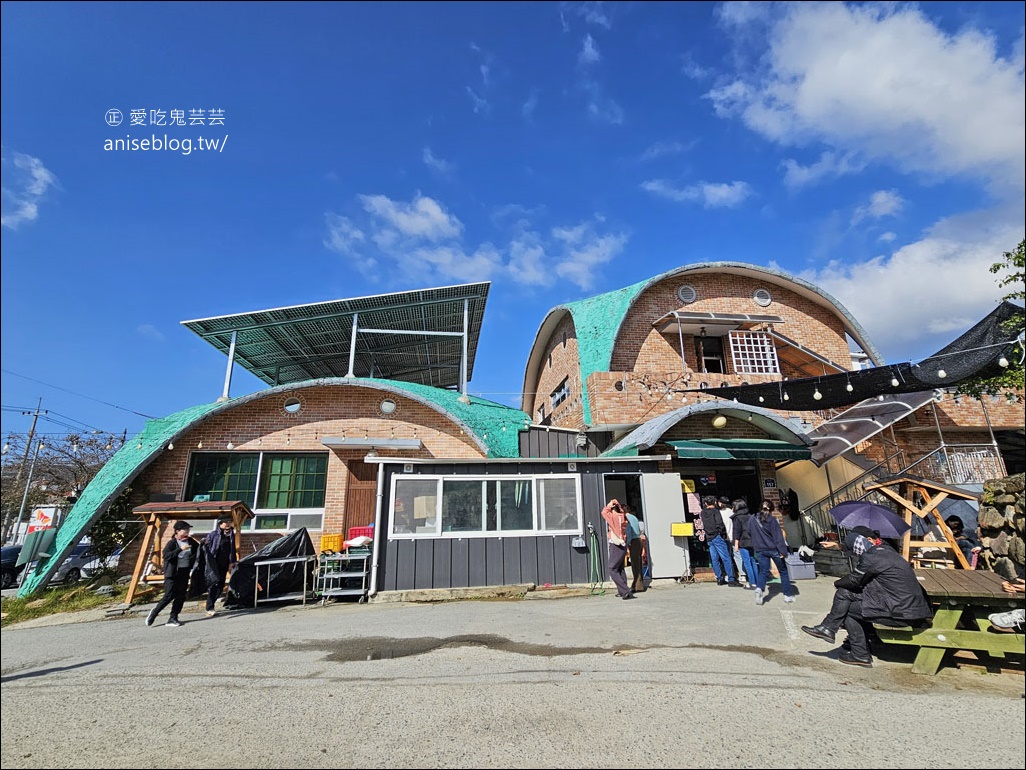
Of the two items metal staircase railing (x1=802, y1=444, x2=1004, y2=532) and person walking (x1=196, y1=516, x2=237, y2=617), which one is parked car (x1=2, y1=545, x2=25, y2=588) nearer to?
person walking (x1=196, y1=516, x2=237, y2=617)

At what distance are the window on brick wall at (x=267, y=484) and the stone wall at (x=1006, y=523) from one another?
12.2 m

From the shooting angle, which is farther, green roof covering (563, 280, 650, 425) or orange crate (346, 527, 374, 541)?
green roof covering (563, 280, 650, 425)

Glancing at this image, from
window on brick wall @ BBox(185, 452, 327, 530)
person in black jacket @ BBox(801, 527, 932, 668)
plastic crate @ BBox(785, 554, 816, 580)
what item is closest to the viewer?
person in black jacket @ BBox(801, 527, 932, 668)

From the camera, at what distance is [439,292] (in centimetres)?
1412

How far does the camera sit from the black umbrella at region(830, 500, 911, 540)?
743 centimetres

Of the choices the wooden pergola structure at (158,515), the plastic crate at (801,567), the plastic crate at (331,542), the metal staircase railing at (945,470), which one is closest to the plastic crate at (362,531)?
the plastic crate at (331,542)

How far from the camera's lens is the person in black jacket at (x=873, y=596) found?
4.62 meters

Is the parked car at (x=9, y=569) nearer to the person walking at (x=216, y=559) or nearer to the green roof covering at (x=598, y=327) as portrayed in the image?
the person walking at (x=216, y=559)

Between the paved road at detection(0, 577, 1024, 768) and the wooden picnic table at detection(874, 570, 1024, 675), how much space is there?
0.24 meters

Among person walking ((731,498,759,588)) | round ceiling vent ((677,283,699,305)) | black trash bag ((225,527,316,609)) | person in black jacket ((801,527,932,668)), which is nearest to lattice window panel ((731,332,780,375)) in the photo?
round ceiling vent ((677,283,699,305))

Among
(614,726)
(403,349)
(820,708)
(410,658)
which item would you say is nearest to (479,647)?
(410,658)

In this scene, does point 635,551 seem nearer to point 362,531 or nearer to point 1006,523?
point 1006,523

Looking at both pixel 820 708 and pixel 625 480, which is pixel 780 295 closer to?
pixel 625 480

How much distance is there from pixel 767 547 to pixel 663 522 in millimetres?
2069
